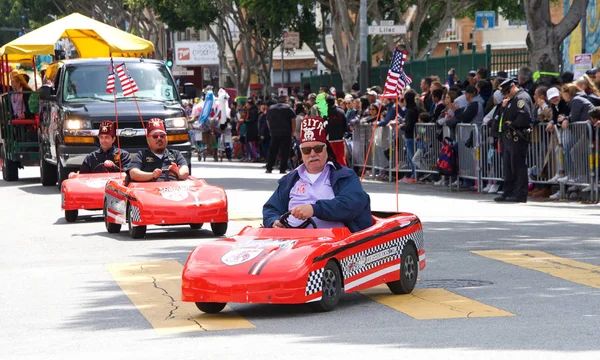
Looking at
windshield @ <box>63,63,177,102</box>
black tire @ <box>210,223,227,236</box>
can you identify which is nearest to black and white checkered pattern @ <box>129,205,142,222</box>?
black tire @ <box>210,223,227,236</box>

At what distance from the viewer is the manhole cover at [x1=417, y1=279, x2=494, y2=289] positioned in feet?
37.7

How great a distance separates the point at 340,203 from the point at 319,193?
38 centimetres

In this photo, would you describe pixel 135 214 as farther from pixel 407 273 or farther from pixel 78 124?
pixel 78 124

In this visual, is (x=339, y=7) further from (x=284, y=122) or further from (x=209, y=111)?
(x=284, y=122)

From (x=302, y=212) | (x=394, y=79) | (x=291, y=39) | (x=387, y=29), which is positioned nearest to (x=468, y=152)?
(x=394, y=79)

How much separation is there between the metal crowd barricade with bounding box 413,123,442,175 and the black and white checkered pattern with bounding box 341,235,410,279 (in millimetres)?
15335

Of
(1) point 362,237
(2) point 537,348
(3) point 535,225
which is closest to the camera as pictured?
(2) point 537,348

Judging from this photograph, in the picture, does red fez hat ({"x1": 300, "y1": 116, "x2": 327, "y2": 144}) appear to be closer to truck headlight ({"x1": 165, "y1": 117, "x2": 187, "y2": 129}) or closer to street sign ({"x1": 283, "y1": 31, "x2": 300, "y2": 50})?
truck headlight ({"x1": 165, "y1": 117, "x2": 187, "y2": 129})

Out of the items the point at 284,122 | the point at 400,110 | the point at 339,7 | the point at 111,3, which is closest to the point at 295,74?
the point at 111,3

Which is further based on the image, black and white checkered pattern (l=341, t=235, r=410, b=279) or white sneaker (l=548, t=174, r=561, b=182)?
white sneaker (l=548, t=174, r=561, b=182)

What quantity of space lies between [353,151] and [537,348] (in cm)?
2348

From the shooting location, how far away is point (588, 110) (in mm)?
21125

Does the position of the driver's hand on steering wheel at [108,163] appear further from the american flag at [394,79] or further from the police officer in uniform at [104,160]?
the american flag at [394,79]

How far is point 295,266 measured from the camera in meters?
9.71
